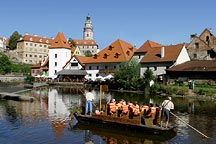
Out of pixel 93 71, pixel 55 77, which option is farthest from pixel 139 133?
pixel 55 77

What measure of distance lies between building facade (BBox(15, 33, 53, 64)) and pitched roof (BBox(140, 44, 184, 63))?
8301 centimetres

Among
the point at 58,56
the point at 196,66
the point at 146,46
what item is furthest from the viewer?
the point at 58,56

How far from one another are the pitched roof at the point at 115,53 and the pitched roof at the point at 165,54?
386 inches

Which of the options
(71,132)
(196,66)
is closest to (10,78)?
(196,66)

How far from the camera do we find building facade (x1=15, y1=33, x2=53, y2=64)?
5600 inches

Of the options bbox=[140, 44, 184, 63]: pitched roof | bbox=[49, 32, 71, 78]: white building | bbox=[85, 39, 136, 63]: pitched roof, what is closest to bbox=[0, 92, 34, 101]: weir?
bbox=[140, 44, 184, 63]: pitched roof

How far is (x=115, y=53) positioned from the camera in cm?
8081

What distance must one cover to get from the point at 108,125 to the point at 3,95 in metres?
25.6

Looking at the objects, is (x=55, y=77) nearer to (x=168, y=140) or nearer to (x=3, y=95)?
(x=3, y=95)

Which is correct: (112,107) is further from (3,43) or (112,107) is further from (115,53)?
(3,43)

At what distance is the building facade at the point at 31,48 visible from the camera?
142 metres

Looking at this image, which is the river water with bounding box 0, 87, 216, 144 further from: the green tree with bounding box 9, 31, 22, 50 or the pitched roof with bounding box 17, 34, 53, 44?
the green tree with bounding box 9, 31, 22, 50

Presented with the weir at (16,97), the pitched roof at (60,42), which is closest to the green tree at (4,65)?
the pitched roof at (60,42)

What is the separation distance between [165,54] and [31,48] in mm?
91663
